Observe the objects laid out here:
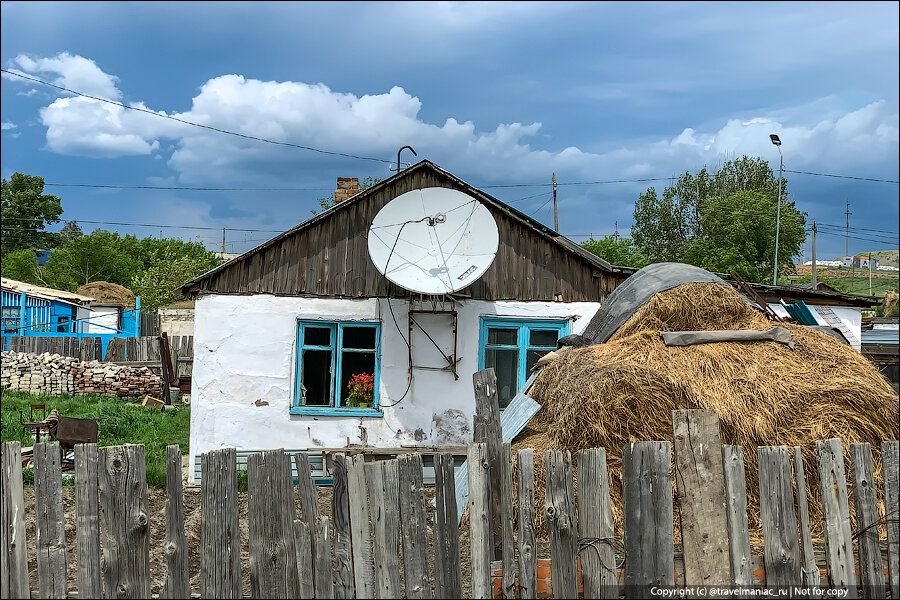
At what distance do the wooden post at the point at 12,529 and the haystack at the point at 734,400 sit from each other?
3.22m

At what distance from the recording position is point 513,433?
630 centimetres

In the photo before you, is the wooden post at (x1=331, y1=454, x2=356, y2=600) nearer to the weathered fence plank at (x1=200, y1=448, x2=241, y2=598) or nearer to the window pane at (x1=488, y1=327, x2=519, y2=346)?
the weathered fence plank at (x1=200, y1=448, x2=241, y2=598)

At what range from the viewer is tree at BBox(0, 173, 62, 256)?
2162 inches

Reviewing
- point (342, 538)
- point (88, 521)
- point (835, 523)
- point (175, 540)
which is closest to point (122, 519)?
point (88, 521)

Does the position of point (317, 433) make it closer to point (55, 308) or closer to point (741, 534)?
point (741, 534)

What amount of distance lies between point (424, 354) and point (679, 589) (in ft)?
26.2

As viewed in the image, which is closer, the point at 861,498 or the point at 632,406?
the point at 861,498

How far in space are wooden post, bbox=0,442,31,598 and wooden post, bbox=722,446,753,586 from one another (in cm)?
359

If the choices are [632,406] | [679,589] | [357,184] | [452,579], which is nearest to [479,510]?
[452,579]

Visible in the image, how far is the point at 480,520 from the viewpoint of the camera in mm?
4016

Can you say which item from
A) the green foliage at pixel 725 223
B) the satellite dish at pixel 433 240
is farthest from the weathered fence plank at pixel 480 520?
the green foliage at pixel 725 223

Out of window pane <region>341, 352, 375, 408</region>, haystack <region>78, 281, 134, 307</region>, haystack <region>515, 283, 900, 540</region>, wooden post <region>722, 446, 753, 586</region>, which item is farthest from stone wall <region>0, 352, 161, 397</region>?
wooden post <region>722, 446, 753, 586</region>

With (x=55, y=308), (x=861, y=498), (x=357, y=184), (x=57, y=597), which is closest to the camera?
(x=57, y=597)

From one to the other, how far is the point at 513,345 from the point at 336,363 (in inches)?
109
